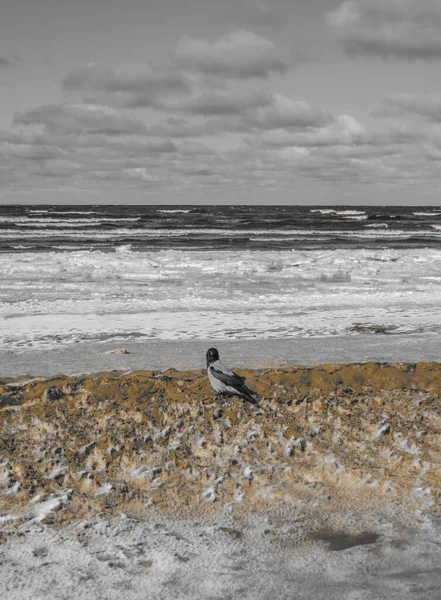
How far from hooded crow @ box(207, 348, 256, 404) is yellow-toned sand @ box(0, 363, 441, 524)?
13cm

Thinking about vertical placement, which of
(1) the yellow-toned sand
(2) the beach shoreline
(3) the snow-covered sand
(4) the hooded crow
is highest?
(4) the hooded crow

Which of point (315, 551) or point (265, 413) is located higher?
point (265, 413)

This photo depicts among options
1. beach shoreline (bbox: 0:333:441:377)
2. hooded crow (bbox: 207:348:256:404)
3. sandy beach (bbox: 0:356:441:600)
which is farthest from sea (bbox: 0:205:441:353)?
hooded crow (bbox: 207:348:256:404)

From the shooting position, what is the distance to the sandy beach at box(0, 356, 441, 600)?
8.93 ft

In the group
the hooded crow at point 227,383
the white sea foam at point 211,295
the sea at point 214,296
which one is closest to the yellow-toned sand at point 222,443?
the hooded crow at point 227,383

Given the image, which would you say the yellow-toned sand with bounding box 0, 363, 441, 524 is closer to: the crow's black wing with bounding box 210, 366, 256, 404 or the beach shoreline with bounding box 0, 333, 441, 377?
the crow's black wing with bounding box 210, 366, 256, 404

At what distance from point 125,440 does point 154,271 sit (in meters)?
16.0

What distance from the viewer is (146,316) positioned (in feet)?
35.4

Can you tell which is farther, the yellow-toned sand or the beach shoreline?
the beach shoreline

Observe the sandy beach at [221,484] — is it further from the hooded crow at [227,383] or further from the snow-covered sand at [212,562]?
the hooded crow at [227,383]

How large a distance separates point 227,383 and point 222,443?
0.38m

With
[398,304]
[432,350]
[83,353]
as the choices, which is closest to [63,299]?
[83,353]

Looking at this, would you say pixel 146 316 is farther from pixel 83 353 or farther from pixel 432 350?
pixel 432 350

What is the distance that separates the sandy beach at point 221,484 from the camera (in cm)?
272
